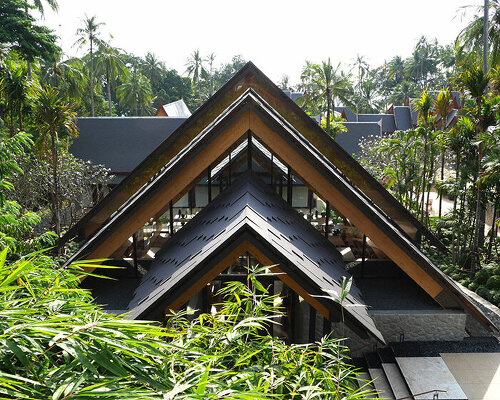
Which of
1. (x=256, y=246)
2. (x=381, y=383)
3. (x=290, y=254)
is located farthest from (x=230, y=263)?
(x=381, y=383)

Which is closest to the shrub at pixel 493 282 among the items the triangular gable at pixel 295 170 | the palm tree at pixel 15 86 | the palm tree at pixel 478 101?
the palm tree at pixel 478 101

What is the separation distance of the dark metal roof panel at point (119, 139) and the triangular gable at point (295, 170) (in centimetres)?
2119

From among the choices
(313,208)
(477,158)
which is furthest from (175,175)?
(313,208)

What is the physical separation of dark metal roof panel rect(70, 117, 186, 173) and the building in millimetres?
18488

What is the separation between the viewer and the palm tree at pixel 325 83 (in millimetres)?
30359

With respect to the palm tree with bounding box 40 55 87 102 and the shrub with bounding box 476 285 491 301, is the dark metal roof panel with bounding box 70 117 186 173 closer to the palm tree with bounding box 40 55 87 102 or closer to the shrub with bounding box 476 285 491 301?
the palm tree with bounding box 40 55 87 102

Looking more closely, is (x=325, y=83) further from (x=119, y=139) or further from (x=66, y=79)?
(x=66, y=79)

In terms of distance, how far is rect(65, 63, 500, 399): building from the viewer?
5555 mm

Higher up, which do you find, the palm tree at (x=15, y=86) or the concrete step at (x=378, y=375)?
the palm tree at (x=15, y=86)

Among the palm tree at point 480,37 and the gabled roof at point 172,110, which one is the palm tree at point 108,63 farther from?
the palm tree at point 480,37

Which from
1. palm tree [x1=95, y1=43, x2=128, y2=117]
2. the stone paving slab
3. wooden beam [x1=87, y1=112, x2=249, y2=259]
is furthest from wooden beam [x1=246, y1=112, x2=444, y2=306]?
palm tree [x1=95, y1=43, x2=128, y2=117]

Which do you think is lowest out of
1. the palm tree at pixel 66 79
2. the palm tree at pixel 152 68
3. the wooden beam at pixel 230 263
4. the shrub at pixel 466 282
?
the shrub at pixel 466 282

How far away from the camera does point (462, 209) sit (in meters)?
15.8

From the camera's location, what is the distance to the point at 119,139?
29672 mm
